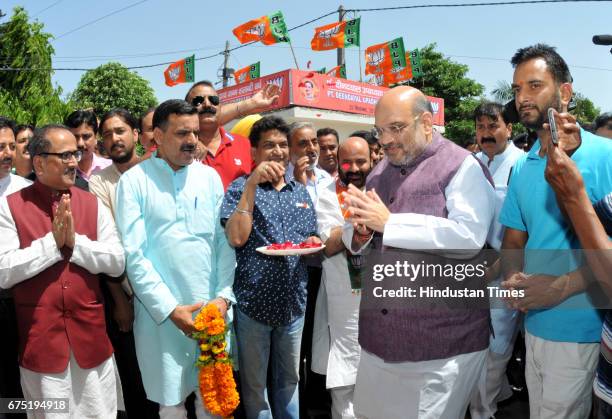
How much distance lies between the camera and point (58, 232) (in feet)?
9.30

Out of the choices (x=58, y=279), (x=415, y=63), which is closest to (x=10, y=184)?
(x=58, y=279)

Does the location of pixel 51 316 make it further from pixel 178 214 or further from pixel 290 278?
pixel 290 278

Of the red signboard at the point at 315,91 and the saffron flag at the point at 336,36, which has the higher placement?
the saffron flag at the point at 336,36

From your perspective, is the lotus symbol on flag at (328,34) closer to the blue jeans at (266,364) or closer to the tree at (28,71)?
the tree at (28,71)

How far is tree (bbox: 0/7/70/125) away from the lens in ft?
59.5

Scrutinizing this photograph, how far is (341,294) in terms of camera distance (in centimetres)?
372

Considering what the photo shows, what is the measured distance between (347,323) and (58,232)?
1.96 metres

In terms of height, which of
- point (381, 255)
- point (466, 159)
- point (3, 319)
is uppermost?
point (466, 159)

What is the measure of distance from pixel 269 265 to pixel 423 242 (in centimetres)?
127

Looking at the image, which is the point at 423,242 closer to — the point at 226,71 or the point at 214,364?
the point at 214,364

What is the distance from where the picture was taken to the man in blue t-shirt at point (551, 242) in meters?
2.37

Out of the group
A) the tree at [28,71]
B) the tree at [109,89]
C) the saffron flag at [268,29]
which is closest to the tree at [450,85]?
the saffron flag at [268,29]

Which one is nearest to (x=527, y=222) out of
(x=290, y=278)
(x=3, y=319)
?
(x=290, y=278)

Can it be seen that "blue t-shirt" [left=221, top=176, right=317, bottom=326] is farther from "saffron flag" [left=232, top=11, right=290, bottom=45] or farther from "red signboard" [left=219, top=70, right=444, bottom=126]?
"saffron flag" [left=232, top=11, right=290, bottom=45]
